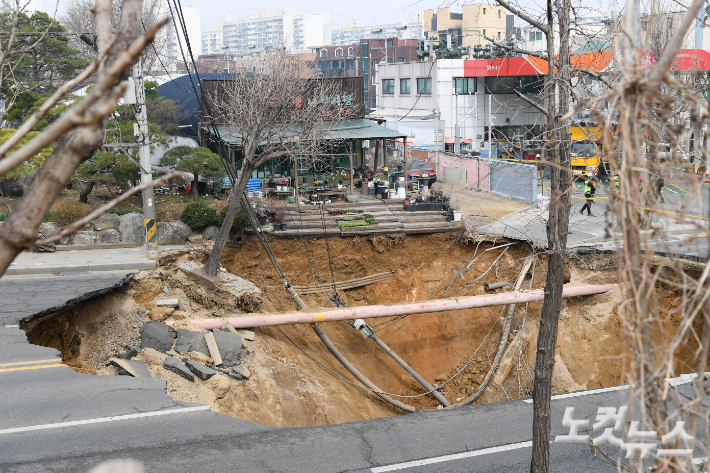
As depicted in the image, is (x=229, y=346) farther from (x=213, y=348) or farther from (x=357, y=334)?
(x=357, y=334)

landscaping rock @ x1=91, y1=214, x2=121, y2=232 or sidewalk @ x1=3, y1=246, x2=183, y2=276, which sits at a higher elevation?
landscaping rock @ x1=91, y1=214, x2=121, y2=232

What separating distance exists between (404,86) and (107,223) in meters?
25.8

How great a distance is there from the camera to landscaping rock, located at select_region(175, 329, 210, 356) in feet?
37.4

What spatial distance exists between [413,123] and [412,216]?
19.7 metres

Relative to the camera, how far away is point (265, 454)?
8.07 meters

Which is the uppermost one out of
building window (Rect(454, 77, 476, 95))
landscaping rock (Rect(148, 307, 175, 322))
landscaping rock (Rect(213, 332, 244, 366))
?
building window (Rect(454, 77, 476, 95))

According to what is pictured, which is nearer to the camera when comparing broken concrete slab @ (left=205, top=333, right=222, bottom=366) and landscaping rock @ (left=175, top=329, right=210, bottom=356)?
broken concrete slab @ (left=205, top=333, right=222, bottom=366)

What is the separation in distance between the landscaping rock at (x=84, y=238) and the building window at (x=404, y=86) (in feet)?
86.0

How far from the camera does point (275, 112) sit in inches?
750

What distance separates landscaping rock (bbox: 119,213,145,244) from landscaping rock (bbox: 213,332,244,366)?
26.7 ft

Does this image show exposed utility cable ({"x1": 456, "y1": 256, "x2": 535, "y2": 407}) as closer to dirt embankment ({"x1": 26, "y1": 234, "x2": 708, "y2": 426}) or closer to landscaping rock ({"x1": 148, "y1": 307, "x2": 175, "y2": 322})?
dirt embankment ({"x1": 26, "y1": 234, "x2": 708, "y2": 426})

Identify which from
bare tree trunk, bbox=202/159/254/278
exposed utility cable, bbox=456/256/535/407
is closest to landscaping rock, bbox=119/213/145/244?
bare tree trunk, bbox=202/159/254/278

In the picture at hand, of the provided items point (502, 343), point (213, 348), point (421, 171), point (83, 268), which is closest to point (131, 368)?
point (213, 348)

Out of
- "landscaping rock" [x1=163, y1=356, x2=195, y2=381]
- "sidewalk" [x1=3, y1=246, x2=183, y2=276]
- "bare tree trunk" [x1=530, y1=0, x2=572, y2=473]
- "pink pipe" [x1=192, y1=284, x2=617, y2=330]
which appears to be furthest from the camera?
"sidewalk" [x1=3, y1=246, x2=183, y2=276]
